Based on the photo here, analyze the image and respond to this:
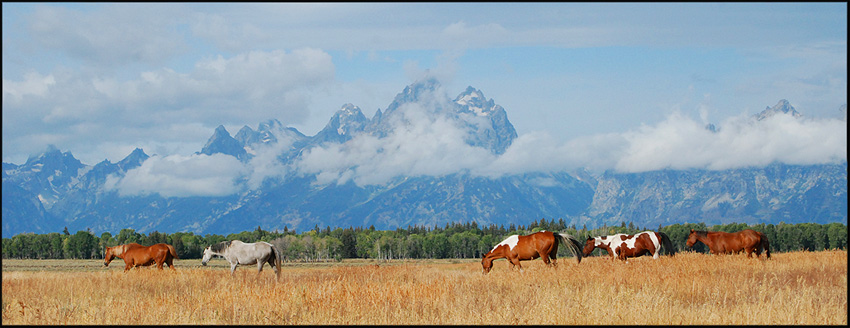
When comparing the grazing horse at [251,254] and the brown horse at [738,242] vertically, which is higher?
the grazing horse at [251,254]

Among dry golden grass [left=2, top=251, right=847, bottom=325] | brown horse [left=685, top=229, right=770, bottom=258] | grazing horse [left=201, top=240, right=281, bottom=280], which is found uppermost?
grazing horse [left=201, top=240, right=281, bottom=280]

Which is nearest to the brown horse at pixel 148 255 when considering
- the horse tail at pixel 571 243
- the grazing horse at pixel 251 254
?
the grazing horse at pixel 251 254

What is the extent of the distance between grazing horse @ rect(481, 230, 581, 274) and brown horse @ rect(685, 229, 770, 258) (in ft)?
22.7

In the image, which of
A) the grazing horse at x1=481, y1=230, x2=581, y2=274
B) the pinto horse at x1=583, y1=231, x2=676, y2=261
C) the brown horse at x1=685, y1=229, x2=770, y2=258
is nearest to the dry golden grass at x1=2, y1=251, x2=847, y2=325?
the grazing horse at x1=481, y1=230, x2=581, y2=274

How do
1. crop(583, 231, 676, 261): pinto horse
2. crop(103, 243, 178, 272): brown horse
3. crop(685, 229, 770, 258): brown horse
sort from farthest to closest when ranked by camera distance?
1. crop(583, 231, 676, 261): pinto horse
2. crop(103, 243, 178, 272): brown horse
3. crop(685, 229, 770, 258): brown horse

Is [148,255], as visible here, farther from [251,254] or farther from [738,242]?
[738,242]

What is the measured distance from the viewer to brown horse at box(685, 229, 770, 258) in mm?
27734

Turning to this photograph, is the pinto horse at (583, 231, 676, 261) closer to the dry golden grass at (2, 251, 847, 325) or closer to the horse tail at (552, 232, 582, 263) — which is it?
the horse tail at (552, 232, 582, 263)

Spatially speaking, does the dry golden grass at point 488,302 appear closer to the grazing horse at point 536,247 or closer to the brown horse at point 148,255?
the grazing horse at point 536,247

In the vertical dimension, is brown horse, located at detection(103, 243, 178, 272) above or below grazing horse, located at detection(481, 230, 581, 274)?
above

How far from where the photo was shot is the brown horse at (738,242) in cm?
2773

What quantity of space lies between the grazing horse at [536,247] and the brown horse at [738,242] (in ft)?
22.7

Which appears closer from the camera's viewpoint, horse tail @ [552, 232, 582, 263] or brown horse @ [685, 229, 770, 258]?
horse tail @ [552, 232, 582, 263]

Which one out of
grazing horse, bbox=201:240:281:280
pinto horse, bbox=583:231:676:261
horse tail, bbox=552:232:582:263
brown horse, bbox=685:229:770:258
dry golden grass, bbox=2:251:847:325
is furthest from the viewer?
pinto horse, bbox=583:231:676:261
